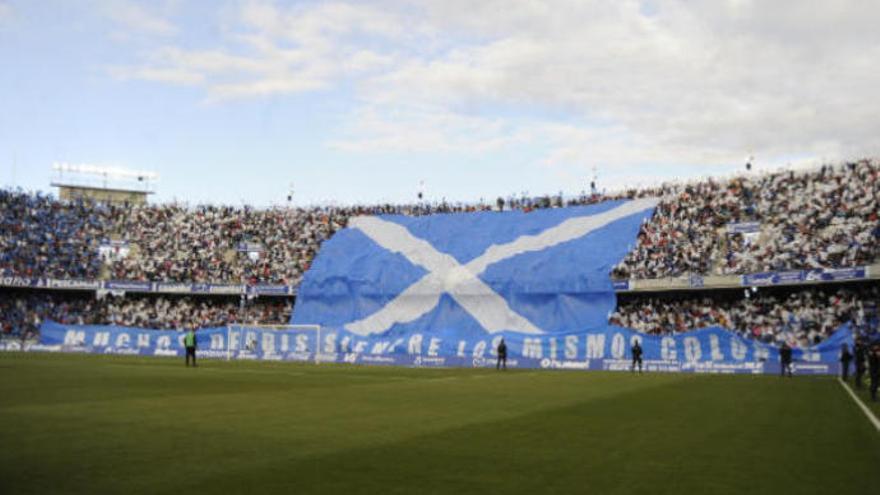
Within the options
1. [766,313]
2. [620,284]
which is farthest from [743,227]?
[620,284]

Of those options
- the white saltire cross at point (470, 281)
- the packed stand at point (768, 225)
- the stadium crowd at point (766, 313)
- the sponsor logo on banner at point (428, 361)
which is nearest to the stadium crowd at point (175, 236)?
the white saltire cross at point (470, 281)

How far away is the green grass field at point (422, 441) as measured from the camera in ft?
30.8

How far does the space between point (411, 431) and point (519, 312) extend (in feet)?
143

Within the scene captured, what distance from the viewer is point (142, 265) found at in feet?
231

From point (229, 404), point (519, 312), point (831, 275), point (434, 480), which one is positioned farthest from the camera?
point (519, 312)

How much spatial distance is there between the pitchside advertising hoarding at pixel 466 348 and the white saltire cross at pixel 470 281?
6.32 metres

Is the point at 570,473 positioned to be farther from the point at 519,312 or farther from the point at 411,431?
the point at 519,312

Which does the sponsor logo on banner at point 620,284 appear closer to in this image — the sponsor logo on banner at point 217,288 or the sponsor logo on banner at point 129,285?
the sponsor logo on banner at point 217,288

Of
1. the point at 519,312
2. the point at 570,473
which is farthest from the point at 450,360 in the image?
the point at 570,473

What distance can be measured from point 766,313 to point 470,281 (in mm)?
21089

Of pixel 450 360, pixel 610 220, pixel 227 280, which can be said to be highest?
pixel 610 220

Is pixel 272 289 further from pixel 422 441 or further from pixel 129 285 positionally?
pixel 422 441

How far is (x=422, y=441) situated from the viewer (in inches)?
521

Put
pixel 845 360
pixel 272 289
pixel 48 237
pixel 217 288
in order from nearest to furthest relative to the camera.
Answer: pixel 845 360
pixel 272 289
pixel 217 288
pixel 48 237
